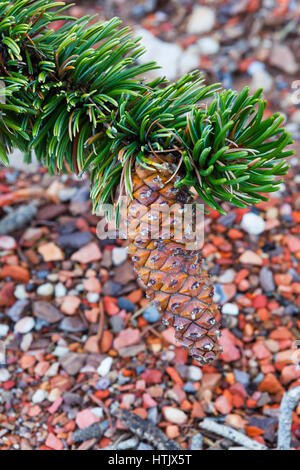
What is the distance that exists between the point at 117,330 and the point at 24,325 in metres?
0.24

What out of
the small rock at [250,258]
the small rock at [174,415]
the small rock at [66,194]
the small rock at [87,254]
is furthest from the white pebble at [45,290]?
the small rock at [250,258]

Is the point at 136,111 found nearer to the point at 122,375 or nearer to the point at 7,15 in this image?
the point at 7,15

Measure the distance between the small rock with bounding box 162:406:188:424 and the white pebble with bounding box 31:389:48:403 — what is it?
0.91ft

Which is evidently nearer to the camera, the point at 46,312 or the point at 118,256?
the point at 46,312

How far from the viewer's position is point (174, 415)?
107 cm

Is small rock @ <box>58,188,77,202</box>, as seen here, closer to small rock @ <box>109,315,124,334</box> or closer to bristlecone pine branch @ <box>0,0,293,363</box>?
small rock @ <box>109,315,124,334</box>

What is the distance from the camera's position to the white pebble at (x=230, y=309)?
1229mm

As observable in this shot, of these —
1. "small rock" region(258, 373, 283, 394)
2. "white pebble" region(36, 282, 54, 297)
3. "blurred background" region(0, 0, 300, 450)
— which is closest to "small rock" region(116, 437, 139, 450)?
"blurred background" region(0, 0, 300, 450)

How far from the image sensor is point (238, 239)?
139cm

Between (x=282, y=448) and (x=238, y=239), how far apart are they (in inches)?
23.5

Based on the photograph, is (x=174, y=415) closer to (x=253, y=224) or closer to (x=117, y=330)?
(x=117, y=330)

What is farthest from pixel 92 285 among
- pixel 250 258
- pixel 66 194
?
pixel 250 258

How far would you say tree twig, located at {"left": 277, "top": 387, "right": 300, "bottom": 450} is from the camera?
0.96 metres

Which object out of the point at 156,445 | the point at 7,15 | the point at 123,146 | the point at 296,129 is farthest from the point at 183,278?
the point at 296,129
